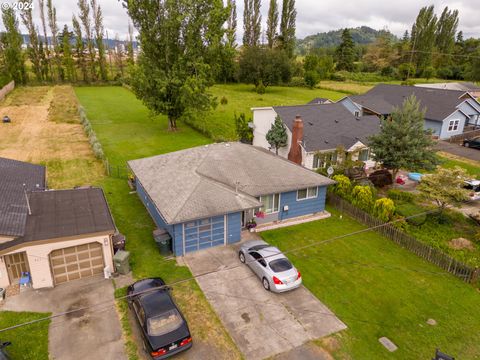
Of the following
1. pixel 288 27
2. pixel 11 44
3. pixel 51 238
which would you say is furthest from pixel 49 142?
pixel 288 27

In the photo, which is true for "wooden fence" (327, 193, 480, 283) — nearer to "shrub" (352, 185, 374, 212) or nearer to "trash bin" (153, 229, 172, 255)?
"shrub" (352, 185, 374, 212)

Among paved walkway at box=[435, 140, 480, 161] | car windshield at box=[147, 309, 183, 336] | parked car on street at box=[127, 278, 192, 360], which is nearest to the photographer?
parked car on street at box=[127, 278, 192, 360]

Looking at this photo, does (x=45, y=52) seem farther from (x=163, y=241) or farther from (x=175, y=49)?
(x=163, y=241)

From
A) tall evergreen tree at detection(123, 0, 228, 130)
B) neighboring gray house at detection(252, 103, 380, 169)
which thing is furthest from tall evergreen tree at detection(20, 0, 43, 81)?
neighboring gray house at detection(252, 103, 380, 169)

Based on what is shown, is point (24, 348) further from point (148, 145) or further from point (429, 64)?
point (429, 64)

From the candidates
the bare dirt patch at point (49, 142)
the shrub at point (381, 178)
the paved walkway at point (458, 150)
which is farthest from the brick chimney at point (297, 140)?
the paved walkway at point (458, 150)
